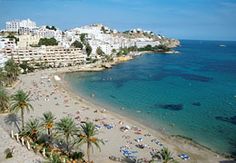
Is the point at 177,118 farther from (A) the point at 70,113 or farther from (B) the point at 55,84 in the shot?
(B) the point at 55,84

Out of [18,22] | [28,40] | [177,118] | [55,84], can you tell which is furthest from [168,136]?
[18,22]

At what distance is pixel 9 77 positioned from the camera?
73750 millimetres

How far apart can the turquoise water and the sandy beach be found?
295 centimetres

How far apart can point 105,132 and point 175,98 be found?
27065 millimetres

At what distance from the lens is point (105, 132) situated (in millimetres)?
41281

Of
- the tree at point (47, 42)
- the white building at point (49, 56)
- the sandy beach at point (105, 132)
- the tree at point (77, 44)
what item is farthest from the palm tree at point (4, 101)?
the tree at point (47, 42)

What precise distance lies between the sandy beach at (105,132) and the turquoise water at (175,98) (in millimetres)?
2952

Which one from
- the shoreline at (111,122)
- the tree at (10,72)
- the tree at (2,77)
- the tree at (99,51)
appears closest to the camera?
the shoreline at (111,122)

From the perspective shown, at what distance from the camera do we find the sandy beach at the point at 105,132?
33.4 meters

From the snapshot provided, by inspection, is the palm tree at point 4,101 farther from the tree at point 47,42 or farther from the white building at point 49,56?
the tree at point 47,42

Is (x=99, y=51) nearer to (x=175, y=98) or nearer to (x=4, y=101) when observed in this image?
(x=175, y=98)

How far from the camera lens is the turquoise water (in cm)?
4409

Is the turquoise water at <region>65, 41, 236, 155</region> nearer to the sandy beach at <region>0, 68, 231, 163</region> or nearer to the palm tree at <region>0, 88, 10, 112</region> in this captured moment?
the sandy beach at <region>0, 68, 231, 163</region>

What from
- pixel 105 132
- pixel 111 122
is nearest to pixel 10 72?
pixel 111 122
